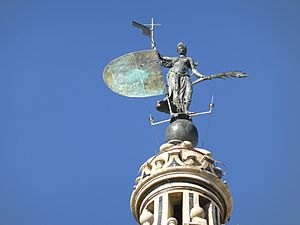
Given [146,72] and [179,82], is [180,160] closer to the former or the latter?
[179,82]

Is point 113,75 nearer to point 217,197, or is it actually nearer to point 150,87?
point 150,87

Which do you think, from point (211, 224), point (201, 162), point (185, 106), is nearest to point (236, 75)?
point (185, 106)

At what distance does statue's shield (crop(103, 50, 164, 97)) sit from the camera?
26.6 m

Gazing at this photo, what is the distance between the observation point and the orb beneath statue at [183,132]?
23938 mm

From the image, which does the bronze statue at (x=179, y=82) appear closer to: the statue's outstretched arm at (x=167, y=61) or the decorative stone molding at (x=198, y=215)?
the statue's outstretched arm at (x=167, y=61)

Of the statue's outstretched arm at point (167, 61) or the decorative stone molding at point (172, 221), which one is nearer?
the decorative stone molding at point (172, 221)

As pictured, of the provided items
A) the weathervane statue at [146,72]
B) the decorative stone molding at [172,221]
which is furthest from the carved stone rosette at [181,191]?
the weathervane statue at [146,72]

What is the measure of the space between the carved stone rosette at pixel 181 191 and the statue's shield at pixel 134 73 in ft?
12.8

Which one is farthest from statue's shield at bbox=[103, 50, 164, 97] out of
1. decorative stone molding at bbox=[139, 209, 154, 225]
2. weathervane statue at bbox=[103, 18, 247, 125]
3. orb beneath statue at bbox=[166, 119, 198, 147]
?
decorative stone molding at bbox=[139, 209, 154, 225]

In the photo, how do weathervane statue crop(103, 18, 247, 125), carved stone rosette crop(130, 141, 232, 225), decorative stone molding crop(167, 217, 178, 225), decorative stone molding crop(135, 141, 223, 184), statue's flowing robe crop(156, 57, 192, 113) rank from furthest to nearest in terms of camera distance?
weathervane statue crop(103, 18, 247, 125), statue's flowing robe crop(156, 57, 192, 113), decorative stone molding crop(135, 141, 223, 184), carved stone rosette crop(130, 141, 232, 225), decorative stone molding crop(167, 217, 178, 225)

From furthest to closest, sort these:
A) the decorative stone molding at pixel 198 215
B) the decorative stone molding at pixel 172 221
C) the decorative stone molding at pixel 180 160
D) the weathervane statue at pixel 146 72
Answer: the weathervane statue at pixel 146 72 < the decorative stone molding at pixel 180 160 < the decorative stone molding at pixel 198 215 < the decorative stone molding at pixel 172 221

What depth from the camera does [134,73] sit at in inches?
1051

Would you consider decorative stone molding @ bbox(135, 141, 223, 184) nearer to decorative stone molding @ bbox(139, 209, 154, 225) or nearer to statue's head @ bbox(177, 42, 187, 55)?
Answer: decorative stone molding @ bbox(139, 209, 154, 225)

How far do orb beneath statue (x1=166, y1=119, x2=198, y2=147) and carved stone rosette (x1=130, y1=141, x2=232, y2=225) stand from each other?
0.87m
